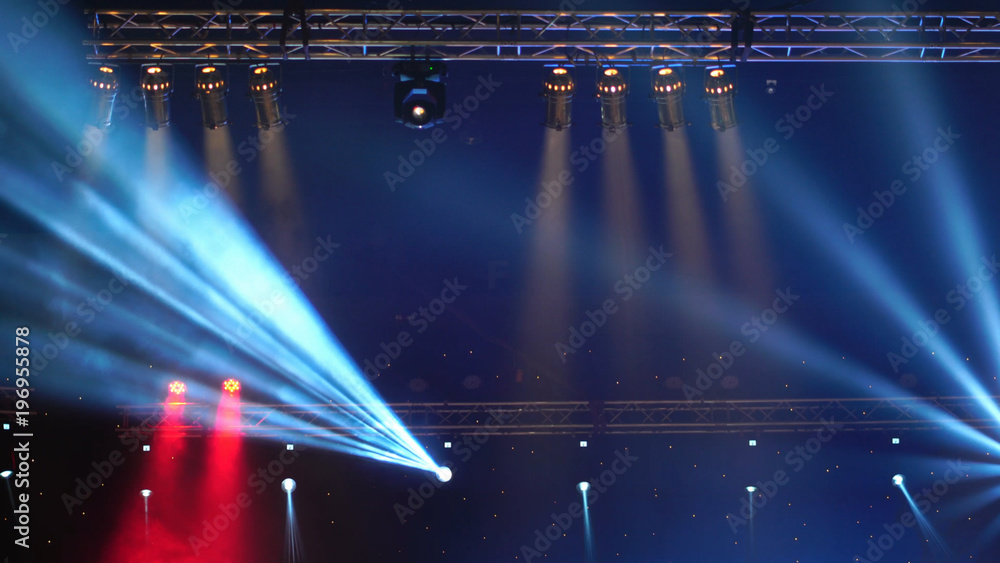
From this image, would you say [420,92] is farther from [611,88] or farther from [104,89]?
[104,89]

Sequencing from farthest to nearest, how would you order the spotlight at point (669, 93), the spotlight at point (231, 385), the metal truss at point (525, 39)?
the spotlight at point (231, 385)
the spotlight at point (669, 93)
the metal truss at point (525, 39)

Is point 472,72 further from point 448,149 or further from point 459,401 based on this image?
point 459,401

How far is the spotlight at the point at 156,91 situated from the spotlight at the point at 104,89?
0.22 metres

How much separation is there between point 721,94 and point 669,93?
1.25 feet

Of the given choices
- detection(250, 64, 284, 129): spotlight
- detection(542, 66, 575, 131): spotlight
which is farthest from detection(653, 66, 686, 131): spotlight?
detection(250, 64, 284, 129): spotlight

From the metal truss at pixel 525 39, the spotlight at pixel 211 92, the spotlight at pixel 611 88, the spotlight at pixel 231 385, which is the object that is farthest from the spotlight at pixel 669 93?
the spotlight at pixel 231 385

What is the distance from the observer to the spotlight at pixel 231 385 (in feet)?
27.6

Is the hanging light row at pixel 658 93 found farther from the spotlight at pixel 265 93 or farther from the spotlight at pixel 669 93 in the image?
the spotlight at pixel 265 93

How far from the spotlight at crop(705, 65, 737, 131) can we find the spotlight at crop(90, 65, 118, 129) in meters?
4.32

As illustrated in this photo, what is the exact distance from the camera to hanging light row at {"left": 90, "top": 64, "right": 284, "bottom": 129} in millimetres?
6602

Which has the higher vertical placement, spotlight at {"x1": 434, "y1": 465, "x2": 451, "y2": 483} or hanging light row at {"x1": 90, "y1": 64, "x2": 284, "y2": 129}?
hanging light row at {"x1": 90, "y1": 64, "x2": 284, "y2": 129}

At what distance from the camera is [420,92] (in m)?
6.55

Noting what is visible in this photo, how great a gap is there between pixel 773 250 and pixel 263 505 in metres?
5.35

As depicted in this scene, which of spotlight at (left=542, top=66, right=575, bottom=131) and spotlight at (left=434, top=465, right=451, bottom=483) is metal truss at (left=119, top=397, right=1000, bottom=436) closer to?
spotlight at (left=434, top=465, right=451, bottom=483)
